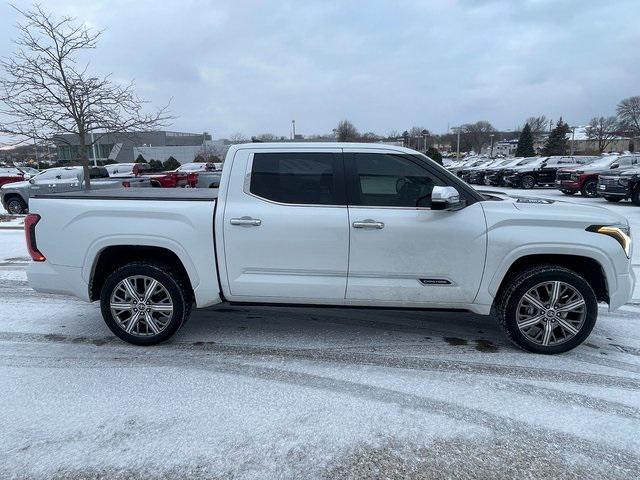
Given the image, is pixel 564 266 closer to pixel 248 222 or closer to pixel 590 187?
pixel 248 222

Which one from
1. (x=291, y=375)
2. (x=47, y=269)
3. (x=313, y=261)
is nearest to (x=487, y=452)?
(x=291, y=375)

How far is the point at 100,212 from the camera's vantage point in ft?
13.1

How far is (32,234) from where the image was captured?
13.4 ft

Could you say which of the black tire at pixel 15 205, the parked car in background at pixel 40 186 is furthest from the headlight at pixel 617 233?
the black tire at pixel 15 205

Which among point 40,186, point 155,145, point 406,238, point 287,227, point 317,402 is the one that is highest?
point 155,145

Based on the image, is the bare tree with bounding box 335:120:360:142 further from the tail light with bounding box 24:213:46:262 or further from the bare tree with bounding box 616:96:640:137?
the bare tree with bounding box 616:96:640:137

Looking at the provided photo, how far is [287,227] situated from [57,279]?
88.4 inches

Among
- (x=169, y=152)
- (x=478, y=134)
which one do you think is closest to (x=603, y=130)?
(x=478, y=134)

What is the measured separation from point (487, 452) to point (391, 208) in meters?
1.99

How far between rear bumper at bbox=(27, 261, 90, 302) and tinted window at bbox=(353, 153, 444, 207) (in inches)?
105

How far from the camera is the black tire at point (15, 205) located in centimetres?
1377

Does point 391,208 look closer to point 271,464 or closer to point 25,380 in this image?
point 271,464

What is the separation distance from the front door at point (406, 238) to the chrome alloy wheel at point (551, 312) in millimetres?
504

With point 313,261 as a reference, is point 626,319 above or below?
below
